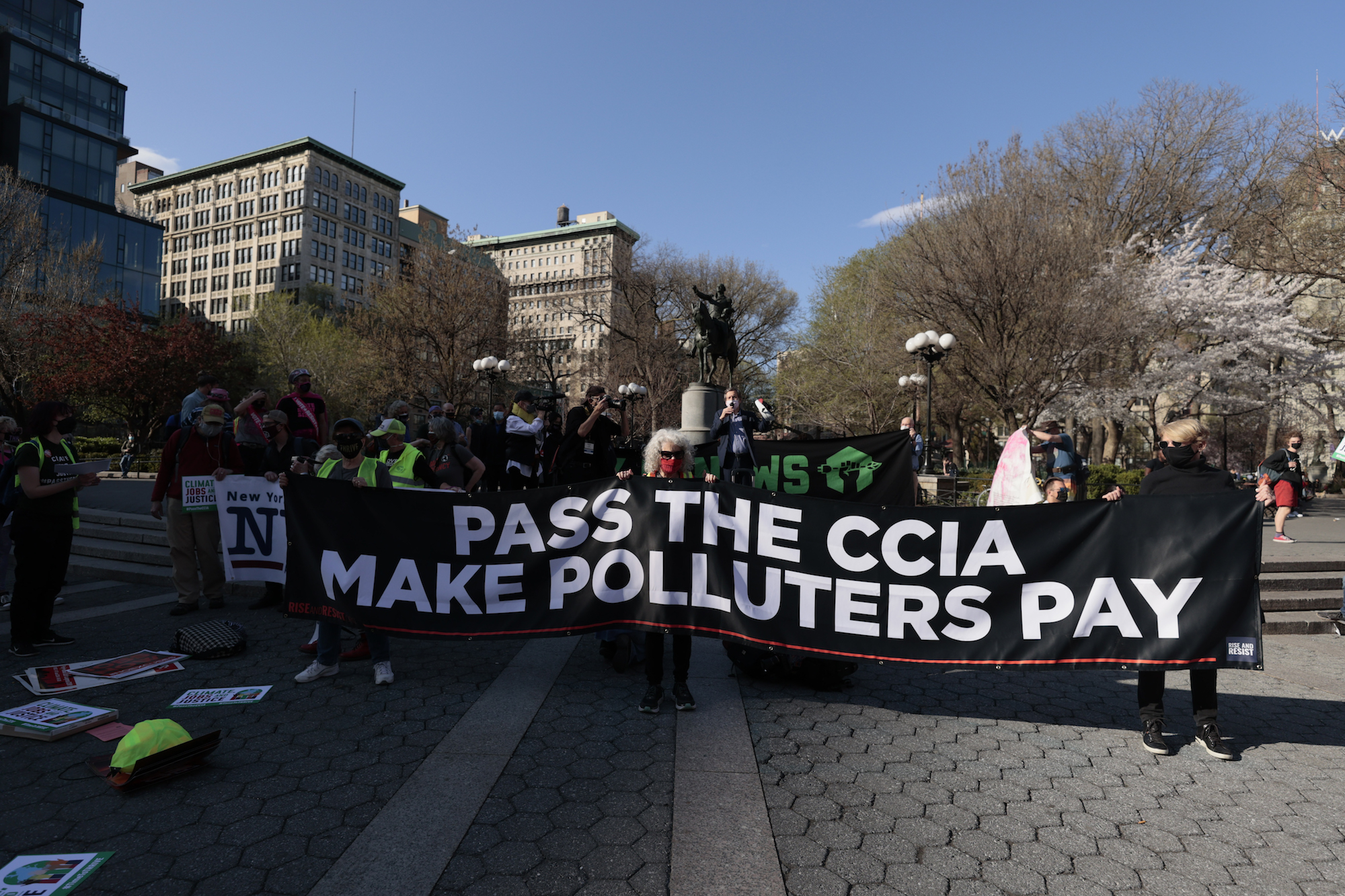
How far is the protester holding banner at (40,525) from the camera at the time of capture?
5.25m

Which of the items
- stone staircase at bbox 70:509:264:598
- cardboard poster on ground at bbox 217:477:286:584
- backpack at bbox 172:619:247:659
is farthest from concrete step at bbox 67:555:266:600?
backpack at bbox 172:619:247:659

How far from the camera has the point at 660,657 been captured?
14.1 ft

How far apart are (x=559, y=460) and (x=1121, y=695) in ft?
15.1

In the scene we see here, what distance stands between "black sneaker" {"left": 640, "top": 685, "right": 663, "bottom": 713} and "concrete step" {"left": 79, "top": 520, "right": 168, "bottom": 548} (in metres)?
7.88

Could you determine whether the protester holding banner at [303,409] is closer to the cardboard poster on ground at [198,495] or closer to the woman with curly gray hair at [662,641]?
the cardboard poster on ground at [198,495]

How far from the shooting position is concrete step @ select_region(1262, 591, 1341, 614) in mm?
7582

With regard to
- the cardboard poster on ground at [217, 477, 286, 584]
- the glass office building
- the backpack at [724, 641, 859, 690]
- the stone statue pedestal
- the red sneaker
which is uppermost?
the glass office building

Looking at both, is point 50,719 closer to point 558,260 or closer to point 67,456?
point 67,456

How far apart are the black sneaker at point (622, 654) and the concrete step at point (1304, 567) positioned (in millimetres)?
8453

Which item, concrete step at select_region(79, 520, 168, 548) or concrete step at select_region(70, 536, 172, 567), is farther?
concrete step at select_region(79, 520, 168, 548)

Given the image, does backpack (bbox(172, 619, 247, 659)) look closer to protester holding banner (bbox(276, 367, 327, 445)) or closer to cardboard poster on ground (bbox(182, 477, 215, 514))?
cardboard poster on ground (bbox(182, 477, 215, 514))

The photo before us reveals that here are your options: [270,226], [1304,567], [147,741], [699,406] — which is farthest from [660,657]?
[270,226]

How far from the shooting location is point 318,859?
2.67 meters

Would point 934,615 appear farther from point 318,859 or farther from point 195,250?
point 195,250
